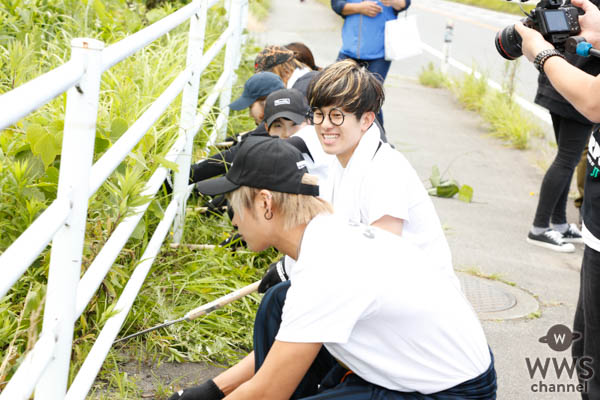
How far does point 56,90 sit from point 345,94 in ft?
5.48

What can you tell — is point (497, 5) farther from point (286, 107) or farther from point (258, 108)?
point (286, 107)

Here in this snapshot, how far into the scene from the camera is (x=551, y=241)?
5.54 meters

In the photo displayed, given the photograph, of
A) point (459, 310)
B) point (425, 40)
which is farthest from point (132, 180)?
point (425, 40)

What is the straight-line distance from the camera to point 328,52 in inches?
559

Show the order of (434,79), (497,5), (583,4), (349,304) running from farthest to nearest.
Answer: (497,5)
(434,79)
(583,4)
(349,304)

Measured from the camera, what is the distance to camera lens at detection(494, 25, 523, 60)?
301 centimetres

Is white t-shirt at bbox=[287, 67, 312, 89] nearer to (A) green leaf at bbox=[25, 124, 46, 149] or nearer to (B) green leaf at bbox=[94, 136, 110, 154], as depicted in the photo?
(B) green leaf at bbox=[94, 136, 110, 154]

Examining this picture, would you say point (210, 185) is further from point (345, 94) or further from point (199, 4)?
point (199, 4)

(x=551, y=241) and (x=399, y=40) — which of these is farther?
(x=399, y=40)

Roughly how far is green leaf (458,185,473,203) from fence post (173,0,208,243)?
3.01 m

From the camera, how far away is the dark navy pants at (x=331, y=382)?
2.34 meters

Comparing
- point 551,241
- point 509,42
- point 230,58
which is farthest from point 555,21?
point 230,58

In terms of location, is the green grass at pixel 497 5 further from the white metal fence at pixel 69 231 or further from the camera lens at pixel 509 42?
the white metal fence at pixel 69 231

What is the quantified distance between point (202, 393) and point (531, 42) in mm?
1717
